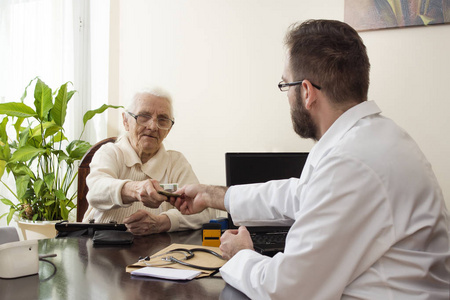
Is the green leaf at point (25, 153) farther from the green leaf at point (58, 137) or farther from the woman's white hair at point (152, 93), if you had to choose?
the woman's white hair at point (152, 93)

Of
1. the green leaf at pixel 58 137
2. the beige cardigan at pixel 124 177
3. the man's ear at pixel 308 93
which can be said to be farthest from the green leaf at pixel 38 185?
the man's ear at pixel 308 93

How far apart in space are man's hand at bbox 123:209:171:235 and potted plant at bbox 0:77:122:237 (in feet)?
5.19

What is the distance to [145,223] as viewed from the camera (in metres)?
1.93

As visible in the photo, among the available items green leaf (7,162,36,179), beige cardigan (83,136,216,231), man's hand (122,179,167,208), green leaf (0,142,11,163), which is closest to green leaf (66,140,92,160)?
green leaf (7,162,36,179)

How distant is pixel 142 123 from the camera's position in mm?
2459

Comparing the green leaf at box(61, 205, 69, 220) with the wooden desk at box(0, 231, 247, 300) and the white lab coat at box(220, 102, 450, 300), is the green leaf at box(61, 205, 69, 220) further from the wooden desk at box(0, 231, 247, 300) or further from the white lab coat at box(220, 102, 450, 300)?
the white lab coat at box(220, 102, 450, 300)

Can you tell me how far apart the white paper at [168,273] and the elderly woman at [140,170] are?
0.67 meters

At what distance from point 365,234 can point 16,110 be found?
2892 mm

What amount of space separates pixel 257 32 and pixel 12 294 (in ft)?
8.15

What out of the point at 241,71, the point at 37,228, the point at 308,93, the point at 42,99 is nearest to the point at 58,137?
the point at 42,99

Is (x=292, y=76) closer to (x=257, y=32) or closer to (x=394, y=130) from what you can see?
(x=394, y=130)

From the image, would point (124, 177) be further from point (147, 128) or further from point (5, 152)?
point (5, 152)

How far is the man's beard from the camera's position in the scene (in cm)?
131

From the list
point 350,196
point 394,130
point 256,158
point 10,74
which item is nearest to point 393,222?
point 350,196
